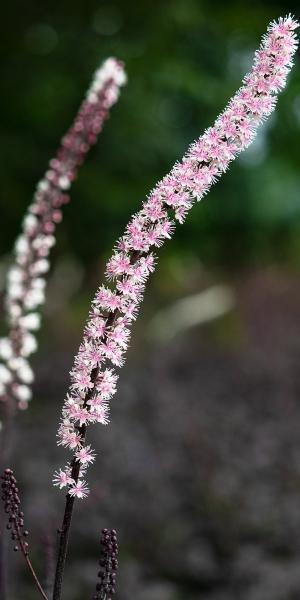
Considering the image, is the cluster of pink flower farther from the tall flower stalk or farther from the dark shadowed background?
the tall flower stalk

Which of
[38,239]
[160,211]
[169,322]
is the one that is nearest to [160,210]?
[160,211]

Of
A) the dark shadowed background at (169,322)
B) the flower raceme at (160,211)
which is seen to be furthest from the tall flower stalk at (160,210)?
the dark shadowed background at (169,322)

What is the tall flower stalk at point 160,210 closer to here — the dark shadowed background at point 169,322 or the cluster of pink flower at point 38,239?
the dark shadowed background at point 169,322

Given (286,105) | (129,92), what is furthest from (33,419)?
(286,105)

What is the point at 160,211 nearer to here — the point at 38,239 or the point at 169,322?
the point at 38,239

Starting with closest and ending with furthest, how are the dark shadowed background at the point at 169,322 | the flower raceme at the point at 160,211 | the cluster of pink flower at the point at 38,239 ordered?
the flower raceme at the point at 160,211
the cluster of pink flower at the point at 38,239
the dark shadowed background at the point at 169,322

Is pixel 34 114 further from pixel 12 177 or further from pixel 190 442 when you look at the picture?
pixel 190 442
